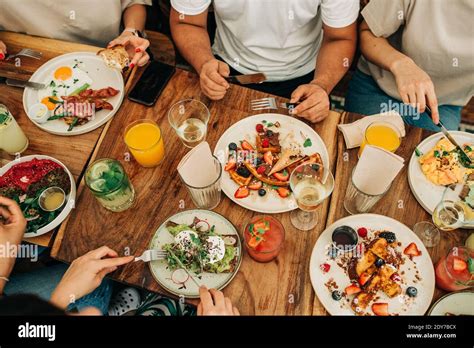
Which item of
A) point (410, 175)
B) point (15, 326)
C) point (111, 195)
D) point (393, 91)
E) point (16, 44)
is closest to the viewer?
point (15, 326)

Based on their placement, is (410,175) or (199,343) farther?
(410,175)

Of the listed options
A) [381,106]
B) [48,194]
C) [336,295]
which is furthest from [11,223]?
[381,106]

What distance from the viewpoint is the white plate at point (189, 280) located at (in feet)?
5.35

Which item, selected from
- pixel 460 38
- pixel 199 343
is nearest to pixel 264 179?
pixel 199 343

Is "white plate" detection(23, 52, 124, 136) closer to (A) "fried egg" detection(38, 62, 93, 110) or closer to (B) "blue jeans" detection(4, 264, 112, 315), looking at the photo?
(A) "fried egg" detection(38, 62, 93, 110)

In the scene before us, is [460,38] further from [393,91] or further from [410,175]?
[410,175]

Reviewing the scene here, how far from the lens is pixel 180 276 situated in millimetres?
1659

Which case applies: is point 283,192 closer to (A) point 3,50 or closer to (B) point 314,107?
(B) point 314,107

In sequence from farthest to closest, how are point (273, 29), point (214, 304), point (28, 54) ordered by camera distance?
point (273, 29), point (28, 54), point (214, 304)

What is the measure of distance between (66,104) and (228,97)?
84 centimetres

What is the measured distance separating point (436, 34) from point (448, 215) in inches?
40.9

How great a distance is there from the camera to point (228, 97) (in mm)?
2104

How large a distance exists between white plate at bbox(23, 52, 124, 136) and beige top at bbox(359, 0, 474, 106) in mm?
1435

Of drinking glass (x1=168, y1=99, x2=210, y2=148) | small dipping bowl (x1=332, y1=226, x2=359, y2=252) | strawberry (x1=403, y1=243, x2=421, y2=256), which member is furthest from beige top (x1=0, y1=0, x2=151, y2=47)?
strawberry (x1=403, y1=243, x2=421, y2=256)
